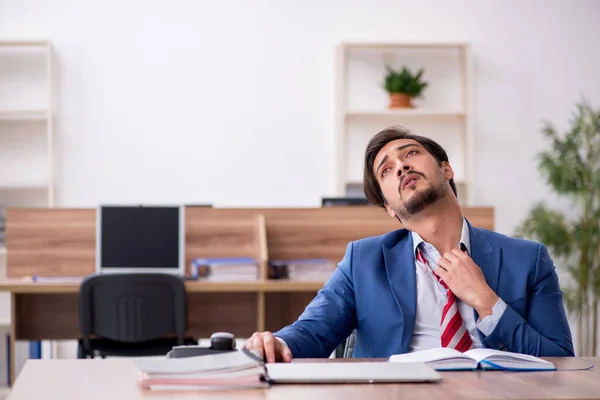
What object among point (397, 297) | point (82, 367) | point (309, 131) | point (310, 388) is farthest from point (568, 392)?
point (309, 131)

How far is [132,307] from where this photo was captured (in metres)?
3.56

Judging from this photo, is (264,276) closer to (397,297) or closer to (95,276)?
(95,276)

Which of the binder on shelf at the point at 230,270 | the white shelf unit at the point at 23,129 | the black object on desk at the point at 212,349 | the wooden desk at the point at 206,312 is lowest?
the wooden desk at the point at 206,312

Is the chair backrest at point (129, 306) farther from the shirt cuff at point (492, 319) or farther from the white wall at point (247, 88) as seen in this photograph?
the white wall at point (247, 88)

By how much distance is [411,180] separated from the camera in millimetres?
2025

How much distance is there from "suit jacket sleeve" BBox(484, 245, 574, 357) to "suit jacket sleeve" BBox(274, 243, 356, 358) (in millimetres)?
352

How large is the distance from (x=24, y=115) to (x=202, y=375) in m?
4.81

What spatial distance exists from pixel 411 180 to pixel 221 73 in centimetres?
414

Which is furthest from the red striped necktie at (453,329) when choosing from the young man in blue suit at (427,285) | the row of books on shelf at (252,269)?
the row of books on shelf at (252,269)

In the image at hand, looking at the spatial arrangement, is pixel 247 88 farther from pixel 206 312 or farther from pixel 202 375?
pixel 202 375

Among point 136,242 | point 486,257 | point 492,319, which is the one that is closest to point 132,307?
point 136,242

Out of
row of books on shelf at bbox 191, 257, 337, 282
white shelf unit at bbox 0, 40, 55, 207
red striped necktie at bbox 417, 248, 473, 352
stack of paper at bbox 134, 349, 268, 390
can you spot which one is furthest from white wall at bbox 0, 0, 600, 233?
stack of paper at bbox 134, 349, 268, 390

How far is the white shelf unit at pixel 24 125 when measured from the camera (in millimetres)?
5723

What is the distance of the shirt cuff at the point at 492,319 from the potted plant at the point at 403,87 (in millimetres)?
4045
